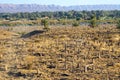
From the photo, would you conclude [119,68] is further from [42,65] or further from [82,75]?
[42,65]

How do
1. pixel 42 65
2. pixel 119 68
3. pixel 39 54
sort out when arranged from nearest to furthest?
pixel 119 68
pixel 42 65
pixel 39 54

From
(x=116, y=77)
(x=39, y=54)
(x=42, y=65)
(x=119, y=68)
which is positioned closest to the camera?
(x=116, y=77)

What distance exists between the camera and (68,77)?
57.7ft

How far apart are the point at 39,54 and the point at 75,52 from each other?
118 inches

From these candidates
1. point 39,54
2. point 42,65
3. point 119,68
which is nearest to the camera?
point 119,68

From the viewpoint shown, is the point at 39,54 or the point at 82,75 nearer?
the point at 82,75

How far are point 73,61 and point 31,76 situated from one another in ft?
16.5

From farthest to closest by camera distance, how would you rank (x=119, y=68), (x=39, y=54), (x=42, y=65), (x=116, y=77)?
(x=39, y=54)
(x=42, y=65)
(x=119, y=68)
(x=116, y=77)

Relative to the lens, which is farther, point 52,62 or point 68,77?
point 52,62

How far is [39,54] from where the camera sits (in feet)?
87.8

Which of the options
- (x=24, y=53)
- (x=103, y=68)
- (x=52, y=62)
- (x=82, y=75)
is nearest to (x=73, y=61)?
(x=52, y=62)

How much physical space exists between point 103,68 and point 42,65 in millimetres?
4082

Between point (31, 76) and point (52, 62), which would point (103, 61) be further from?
point (31, 76)

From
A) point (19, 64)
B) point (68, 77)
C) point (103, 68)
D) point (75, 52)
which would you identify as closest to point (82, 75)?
point (68, 77)
